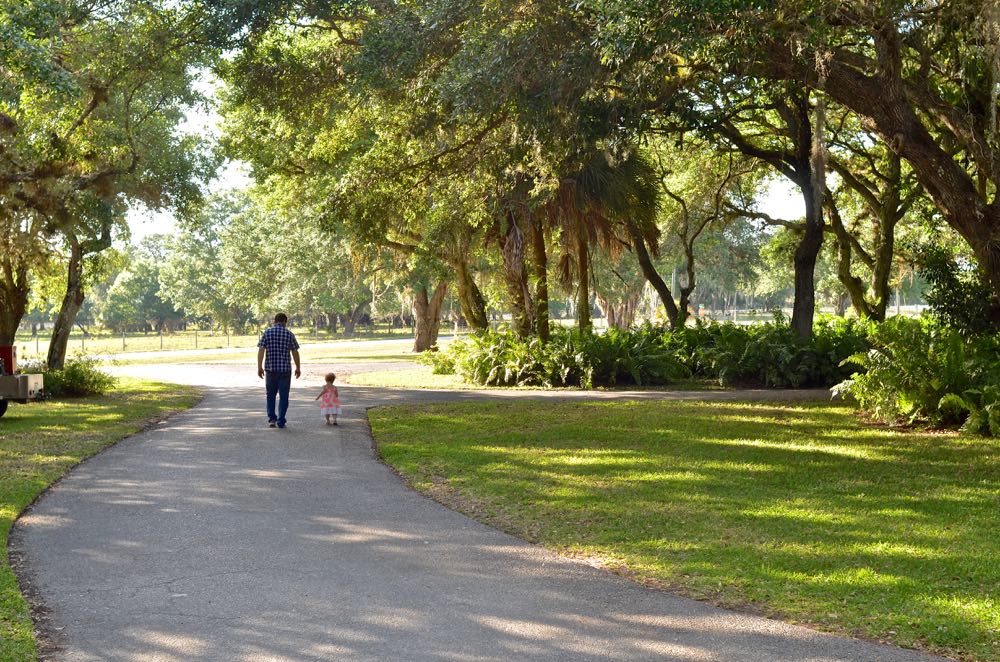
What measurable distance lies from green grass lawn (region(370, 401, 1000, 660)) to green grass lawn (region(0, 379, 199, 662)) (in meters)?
3.66

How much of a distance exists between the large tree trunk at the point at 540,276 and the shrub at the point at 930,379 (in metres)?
9.30

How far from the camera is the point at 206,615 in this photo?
18.9 feet

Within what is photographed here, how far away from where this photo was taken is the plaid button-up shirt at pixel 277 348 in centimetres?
1494

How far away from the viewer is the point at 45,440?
13.9m

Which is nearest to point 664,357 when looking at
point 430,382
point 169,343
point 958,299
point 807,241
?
point 807,241

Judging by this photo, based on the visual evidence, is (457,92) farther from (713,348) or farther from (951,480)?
(713,348)

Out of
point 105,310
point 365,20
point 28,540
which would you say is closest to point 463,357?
point 365,20

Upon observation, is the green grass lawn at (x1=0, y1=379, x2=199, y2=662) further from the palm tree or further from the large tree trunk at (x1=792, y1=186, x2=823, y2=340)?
the large tree trunk at (x1=792, y1=186, x2=823, y2=340)

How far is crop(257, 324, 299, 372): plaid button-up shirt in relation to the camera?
14.9 m

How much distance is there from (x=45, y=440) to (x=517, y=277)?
41.6ft

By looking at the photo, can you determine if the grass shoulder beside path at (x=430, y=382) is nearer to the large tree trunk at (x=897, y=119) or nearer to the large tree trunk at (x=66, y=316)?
the large tree trunk at (x=66, y=316)

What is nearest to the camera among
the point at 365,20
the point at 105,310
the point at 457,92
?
the point at 457,92

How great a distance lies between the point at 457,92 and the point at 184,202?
13.3 meters

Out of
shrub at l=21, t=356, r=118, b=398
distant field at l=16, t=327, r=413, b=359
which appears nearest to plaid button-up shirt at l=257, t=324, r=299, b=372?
shrub at l=21, t=356, r=118, b=398
